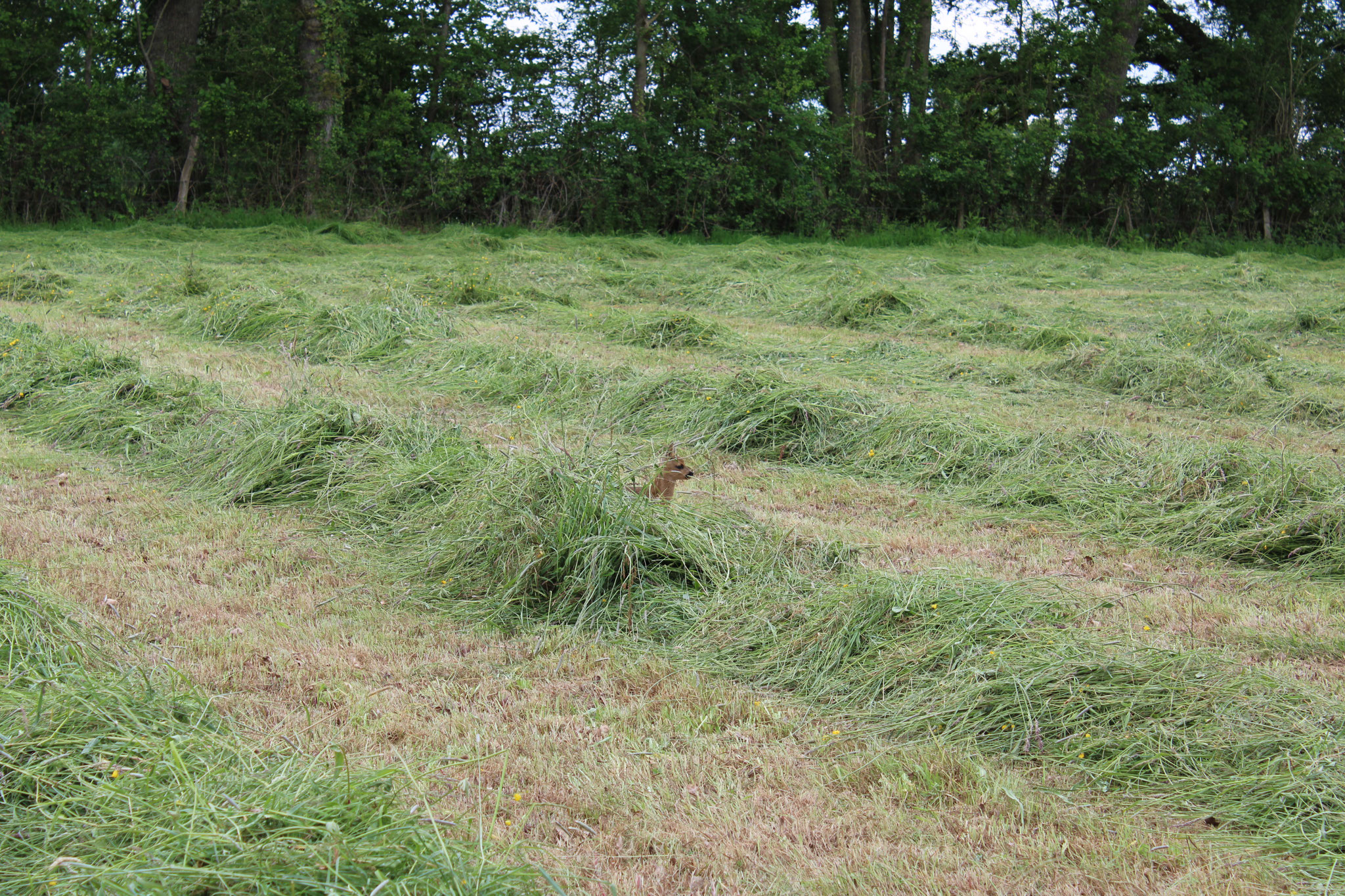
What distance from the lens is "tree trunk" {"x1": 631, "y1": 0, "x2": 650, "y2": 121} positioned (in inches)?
749

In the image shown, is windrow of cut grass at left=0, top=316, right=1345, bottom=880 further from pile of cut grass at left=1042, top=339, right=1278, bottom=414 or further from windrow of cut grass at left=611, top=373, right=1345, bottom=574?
pile of cut grass at left=1042, top=339, right=1278, bottom=414

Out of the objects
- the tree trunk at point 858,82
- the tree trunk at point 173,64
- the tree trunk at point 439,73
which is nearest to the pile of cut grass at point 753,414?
the tree trunk at point 439,73

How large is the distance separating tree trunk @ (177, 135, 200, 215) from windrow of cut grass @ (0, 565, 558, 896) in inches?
666

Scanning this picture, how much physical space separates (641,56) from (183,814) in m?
19.0

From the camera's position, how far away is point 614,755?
276cm

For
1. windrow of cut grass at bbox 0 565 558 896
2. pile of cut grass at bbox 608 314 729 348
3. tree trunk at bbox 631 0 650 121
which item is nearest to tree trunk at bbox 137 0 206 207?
tree trunk at bbox 631 0 650 121

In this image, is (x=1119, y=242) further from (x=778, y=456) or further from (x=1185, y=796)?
(x=1185, y=796)

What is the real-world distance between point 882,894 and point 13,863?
172 cm

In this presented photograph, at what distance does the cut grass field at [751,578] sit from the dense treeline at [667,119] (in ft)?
34.7

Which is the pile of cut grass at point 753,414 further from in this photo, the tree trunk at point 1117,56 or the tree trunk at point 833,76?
the tree trunk at point 1117,56

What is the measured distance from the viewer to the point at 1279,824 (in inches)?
93.4

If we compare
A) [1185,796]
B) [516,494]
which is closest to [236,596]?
[516,494]

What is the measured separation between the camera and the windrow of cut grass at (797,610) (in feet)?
8.66

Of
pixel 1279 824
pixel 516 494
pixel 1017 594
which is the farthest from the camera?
pixel 516 494
